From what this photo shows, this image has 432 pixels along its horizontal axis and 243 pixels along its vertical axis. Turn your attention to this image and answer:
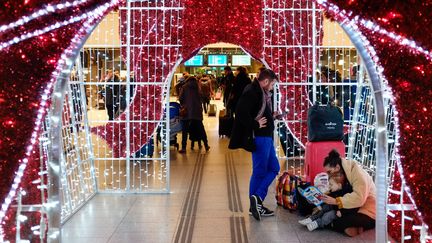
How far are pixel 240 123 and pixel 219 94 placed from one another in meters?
20.9

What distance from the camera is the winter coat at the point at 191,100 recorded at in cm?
1119

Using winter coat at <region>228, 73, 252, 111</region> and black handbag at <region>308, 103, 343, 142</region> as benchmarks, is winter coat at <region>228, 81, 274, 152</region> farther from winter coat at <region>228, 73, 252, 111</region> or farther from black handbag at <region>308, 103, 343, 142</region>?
→ winter coat at <region>228, 73, 252, 111</region>

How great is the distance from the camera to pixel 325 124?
22.5 feet

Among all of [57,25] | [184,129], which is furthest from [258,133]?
[184,129]

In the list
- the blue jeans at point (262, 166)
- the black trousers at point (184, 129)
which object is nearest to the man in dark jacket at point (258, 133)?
the blue jeans at point (262, 166)

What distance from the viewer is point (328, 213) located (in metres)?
5.75

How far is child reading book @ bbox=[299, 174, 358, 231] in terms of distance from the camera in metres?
5.73

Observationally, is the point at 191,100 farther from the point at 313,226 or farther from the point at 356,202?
the point at 356,202

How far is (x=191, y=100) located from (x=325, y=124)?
4.70 m

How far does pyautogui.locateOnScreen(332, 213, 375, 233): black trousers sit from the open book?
0.89 ft

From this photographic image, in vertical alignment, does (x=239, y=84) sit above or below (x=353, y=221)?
above

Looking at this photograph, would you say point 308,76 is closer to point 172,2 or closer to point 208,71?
point 172,2

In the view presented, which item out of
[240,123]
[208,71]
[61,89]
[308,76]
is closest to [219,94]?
[208,71]

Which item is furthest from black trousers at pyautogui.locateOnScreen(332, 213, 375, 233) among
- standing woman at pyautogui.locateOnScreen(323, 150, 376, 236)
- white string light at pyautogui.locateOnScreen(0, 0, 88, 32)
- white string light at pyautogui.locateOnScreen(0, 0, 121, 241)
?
white string light at pyautogui.locateOnScreen(0, 0, 88, 32)
